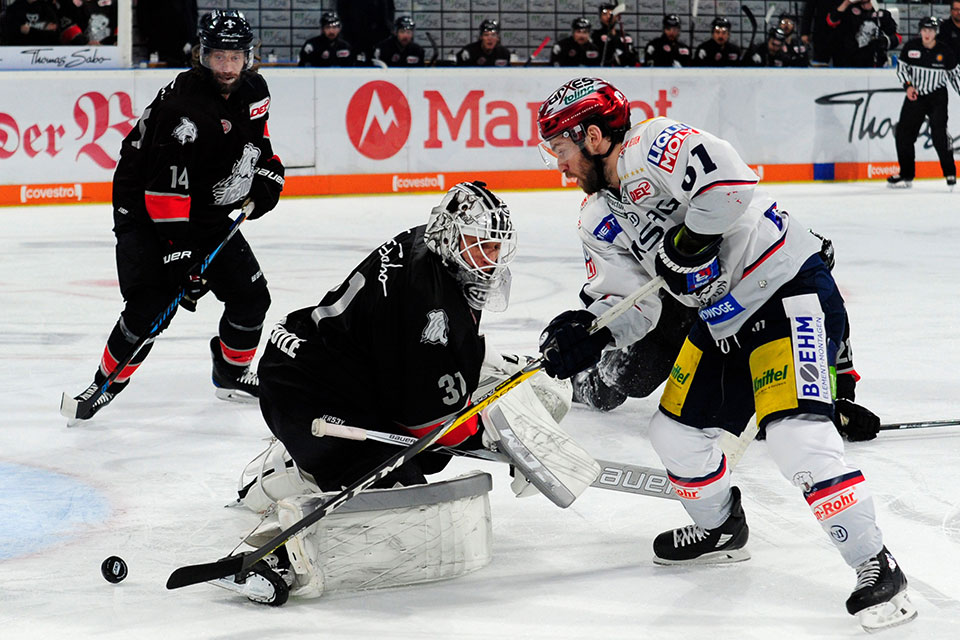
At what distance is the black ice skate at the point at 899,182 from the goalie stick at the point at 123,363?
26.6ft

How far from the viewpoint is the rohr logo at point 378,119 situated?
10.0 m

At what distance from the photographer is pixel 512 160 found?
10602mm

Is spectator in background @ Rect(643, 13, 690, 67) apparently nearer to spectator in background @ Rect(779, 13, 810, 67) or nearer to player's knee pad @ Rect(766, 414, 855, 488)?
spectator in background @ Rect(779, 13, 810, 67)

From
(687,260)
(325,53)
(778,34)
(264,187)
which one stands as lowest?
(687,260)

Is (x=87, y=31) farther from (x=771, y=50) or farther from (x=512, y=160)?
(x=771, y=50)

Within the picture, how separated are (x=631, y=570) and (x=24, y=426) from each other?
→ 212 cm

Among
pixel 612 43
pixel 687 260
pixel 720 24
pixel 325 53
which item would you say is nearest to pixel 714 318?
pixel 687 260

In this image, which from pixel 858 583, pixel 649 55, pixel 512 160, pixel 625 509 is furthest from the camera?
pixel 649 55

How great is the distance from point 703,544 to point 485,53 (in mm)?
8301

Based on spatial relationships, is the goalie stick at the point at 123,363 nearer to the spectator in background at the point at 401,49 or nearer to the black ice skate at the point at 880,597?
the black ice skate at the point at 880,597

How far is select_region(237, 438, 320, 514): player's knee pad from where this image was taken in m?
2.95

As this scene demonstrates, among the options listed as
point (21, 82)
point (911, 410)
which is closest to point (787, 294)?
point (911, 410)

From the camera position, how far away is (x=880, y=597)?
246 centimetres

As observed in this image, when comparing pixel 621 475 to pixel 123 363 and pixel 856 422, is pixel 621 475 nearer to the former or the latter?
pixel 856 422
